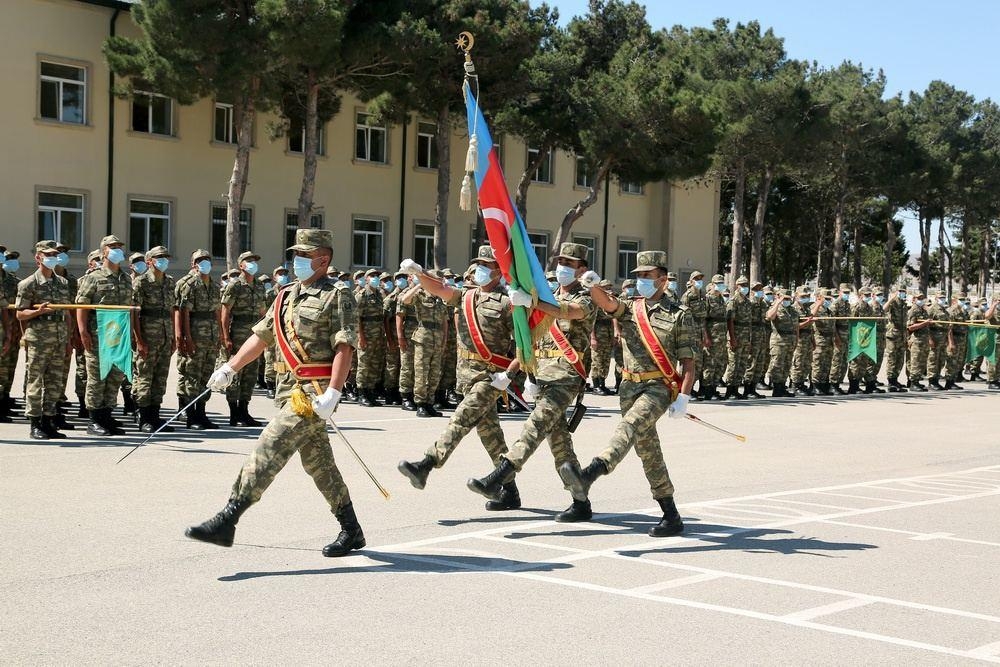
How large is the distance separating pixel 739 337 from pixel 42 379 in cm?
1197

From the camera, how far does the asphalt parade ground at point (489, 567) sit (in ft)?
18.5

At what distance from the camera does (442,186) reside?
37.7 meters

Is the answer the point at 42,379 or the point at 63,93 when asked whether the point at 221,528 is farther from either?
the point at 63,93

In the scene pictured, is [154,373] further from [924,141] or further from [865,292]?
[924,141]

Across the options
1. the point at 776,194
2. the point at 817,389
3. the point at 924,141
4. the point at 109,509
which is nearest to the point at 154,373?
the point at 109,509

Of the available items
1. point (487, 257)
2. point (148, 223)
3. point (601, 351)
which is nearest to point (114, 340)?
point (487, 257)

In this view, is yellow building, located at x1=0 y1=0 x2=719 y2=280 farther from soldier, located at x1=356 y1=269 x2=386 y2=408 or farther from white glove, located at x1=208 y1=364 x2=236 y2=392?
white glove, located at x1=208 y1=364 x2=236 y2=392

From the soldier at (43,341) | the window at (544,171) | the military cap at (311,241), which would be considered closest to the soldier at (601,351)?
the soldier at (43,341)

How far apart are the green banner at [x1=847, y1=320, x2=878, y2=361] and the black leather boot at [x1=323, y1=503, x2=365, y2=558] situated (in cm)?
1724

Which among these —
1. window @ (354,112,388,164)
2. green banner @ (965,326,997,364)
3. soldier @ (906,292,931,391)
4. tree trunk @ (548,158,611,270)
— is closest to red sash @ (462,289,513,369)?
soldier @ (906,292,931,391)

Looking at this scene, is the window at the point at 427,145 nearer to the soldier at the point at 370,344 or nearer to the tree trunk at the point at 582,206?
the tree trunk at the point at 582,206

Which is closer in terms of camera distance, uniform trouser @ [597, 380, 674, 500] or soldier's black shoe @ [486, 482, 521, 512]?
uniform trouser @ [597, 380, 674, 500]

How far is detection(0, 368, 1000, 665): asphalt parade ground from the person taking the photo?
564 centimetres

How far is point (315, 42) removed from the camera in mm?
29016
